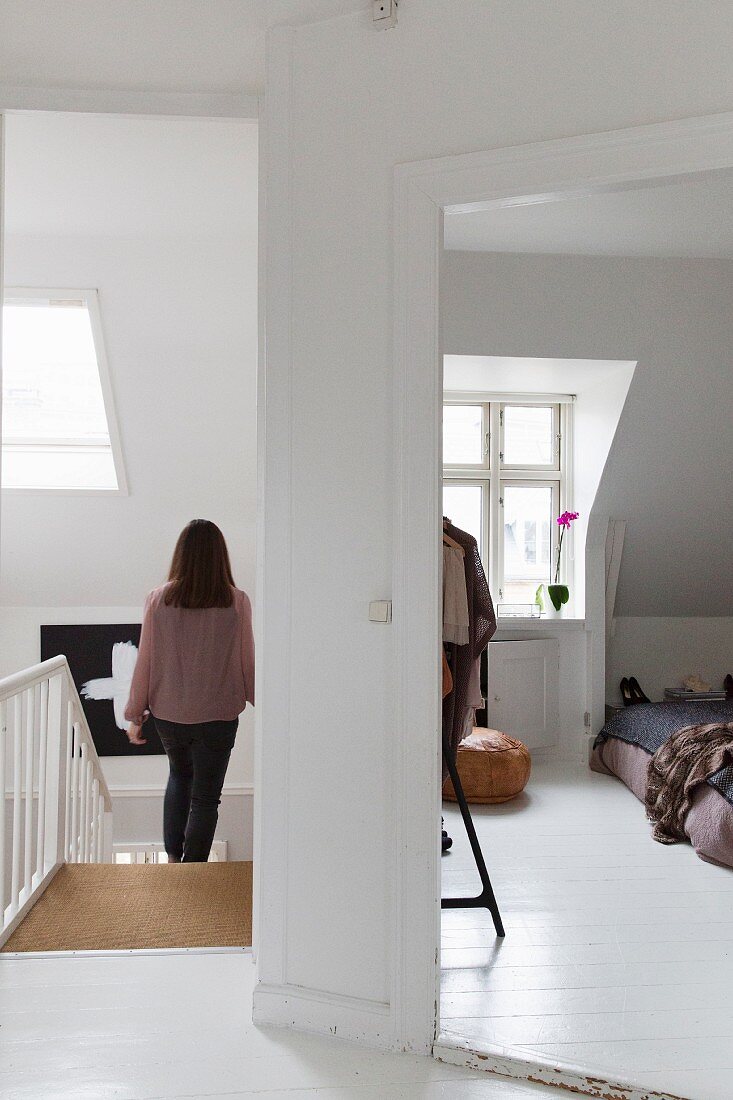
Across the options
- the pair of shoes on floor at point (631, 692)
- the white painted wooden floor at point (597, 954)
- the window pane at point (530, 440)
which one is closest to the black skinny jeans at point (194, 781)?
the white painted wooden floor at point (597, 954)

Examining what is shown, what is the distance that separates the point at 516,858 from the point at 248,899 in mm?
1135

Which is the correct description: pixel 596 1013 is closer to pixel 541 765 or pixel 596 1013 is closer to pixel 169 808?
pixel 169 808

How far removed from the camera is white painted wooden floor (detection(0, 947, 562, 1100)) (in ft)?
6.07

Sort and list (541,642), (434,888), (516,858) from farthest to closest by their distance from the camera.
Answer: (541,642) → (516,858) → (434,888)

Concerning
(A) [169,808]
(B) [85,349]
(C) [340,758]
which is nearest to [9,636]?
(B) [85,349]

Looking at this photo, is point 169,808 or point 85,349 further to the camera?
point 85,349

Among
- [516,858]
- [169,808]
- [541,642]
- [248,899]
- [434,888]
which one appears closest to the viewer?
[434,888]

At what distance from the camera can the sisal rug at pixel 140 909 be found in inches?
98.8

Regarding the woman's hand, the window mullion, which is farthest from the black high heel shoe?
the woman's hand

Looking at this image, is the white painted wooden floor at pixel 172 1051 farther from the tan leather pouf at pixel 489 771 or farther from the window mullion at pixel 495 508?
the window mullion at pixel 495 508

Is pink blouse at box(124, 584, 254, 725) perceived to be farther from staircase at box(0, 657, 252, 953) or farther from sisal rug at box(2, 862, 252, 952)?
sisal rug at box(2, 862, 252, 952)

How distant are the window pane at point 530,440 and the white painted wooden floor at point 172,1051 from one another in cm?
350

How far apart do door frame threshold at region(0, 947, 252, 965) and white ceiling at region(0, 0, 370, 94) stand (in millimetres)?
2473

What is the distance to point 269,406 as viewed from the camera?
7.18 feet
